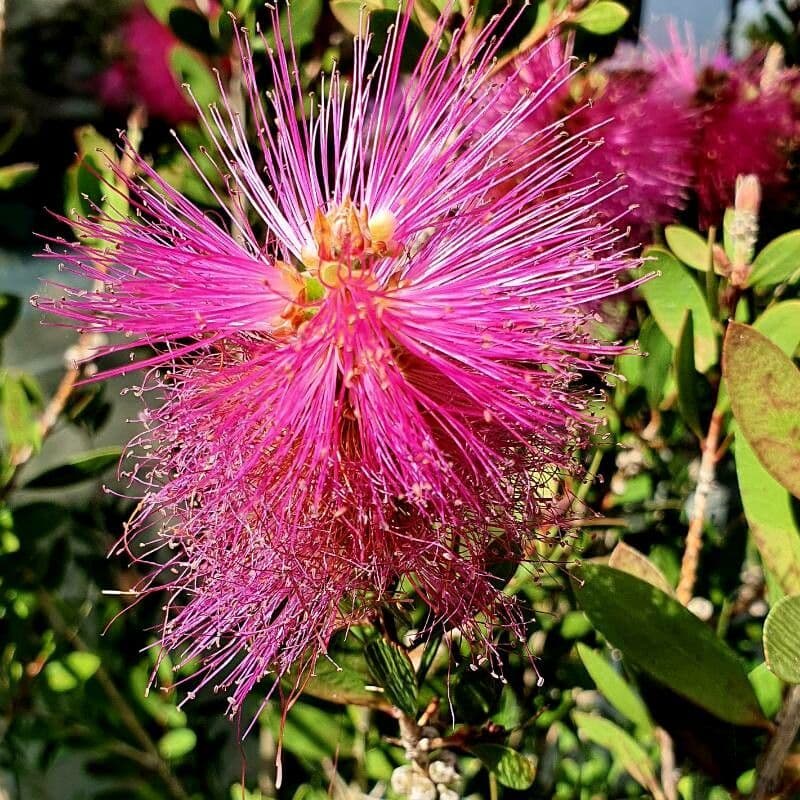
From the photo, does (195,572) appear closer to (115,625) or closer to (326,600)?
(326,600)

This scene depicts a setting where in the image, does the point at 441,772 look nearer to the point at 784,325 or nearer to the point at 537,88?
the point at 784,325

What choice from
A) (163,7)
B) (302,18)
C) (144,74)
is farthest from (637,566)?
(144,74)

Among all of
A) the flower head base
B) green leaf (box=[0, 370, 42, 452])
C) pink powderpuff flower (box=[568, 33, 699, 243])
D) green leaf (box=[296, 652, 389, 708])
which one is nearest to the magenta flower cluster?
pink powderpuff flower (box=[568, 33, 699, 243])

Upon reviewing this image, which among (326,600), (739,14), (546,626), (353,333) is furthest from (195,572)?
(739,14)

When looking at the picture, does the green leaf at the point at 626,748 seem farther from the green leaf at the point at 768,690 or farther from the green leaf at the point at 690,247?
the green leaf at the point at 690,247

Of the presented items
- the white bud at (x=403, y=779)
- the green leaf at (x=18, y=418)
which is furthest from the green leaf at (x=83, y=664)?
the white bud at (x=403, y=779)

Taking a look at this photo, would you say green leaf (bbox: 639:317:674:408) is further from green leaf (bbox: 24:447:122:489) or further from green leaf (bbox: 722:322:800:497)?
green leaf (bbox: 24:447:122:489)
